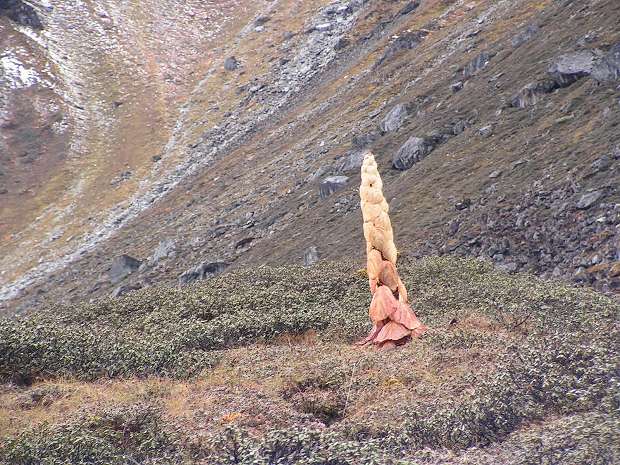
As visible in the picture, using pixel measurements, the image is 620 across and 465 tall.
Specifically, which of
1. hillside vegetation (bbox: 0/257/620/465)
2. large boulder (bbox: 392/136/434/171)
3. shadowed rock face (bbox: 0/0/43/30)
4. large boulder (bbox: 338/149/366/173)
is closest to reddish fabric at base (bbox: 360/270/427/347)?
hillside vegetation (bbox: 0/257/620/465)

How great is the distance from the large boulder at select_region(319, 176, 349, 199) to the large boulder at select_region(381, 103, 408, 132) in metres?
5.10

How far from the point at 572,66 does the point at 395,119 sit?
12.3 metres

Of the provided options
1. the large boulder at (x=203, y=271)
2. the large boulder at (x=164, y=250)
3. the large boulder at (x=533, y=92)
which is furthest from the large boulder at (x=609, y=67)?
the large boulder at (x=164, y=250)

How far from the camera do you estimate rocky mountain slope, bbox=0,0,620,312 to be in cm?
2831

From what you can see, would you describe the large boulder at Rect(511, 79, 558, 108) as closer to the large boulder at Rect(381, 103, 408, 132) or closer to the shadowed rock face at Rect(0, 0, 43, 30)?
the large boulder at Rect(381, 103, 408, 132)

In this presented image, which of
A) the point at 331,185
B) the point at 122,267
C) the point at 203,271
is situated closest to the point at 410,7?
the point at 331,185

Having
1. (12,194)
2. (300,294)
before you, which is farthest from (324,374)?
(12,194)

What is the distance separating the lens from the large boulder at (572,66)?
34.0 m

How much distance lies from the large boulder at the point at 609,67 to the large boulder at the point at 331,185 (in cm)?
1306

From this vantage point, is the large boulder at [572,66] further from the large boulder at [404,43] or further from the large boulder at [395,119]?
the large boulder at [404,43]

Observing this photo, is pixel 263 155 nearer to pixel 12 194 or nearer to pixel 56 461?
pixel 12 194

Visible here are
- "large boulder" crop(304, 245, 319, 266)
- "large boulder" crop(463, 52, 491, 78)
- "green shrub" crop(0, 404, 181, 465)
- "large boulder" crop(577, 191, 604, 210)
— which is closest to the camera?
"green shrub" crop(0, 404, 181, 465)

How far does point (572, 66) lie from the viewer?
113 feet

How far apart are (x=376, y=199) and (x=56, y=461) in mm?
7949
